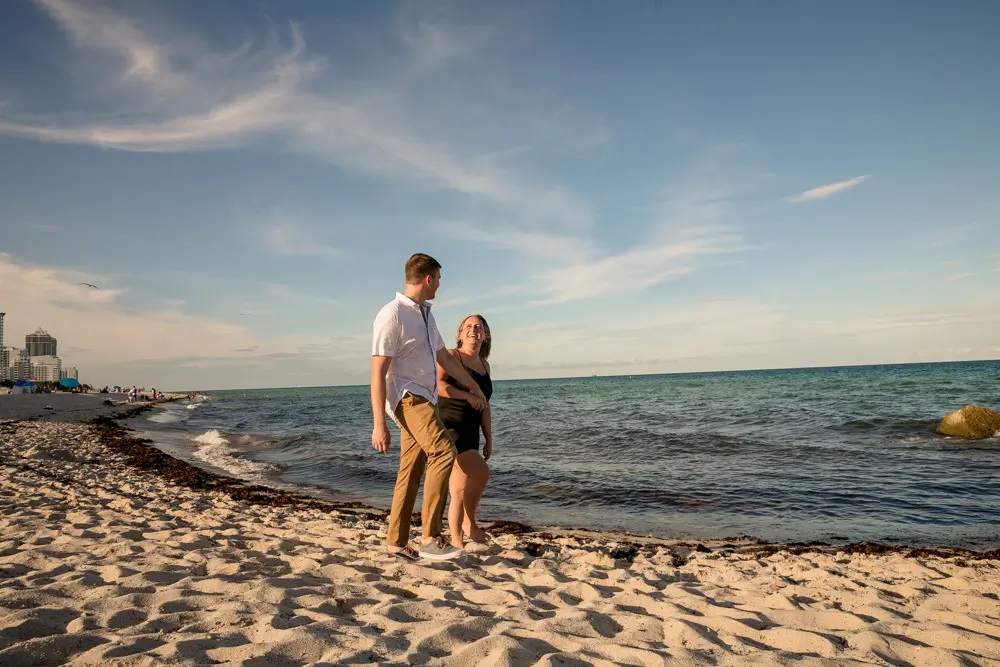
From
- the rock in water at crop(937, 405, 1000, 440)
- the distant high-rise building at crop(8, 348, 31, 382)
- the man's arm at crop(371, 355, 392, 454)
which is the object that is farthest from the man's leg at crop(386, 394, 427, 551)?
the distant high-rise building at crop(8, 348, 31, 382)

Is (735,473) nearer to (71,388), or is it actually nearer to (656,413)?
(656,413)

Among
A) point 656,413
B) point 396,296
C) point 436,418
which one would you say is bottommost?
point 656,413

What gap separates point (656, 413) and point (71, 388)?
81.4 m

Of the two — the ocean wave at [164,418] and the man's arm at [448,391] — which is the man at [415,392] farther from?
the ocean wave at [164,418]

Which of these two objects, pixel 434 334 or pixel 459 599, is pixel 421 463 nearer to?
pixel 434 334

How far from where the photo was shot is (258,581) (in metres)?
3.76

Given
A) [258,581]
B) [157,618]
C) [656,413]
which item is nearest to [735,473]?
[258,581]

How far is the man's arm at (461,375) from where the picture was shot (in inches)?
184

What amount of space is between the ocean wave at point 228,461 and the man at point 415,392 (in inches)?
334

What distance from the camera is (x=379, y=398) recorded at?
4.10 meters

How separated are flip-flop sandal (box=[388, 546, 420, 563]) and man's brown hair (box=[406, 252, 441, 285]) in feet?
7.16

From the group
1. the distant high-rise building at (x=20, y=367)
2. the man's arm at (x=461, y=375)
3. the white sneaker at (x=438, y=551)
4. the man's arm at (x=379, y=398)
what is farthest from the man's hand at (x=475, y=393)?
the distant high-rise building at (x=20, y=367)

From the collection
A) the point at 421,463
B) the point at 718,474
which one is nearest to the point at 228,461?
the point at 718,474

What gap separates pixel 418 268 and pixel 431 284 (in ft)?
0.52
